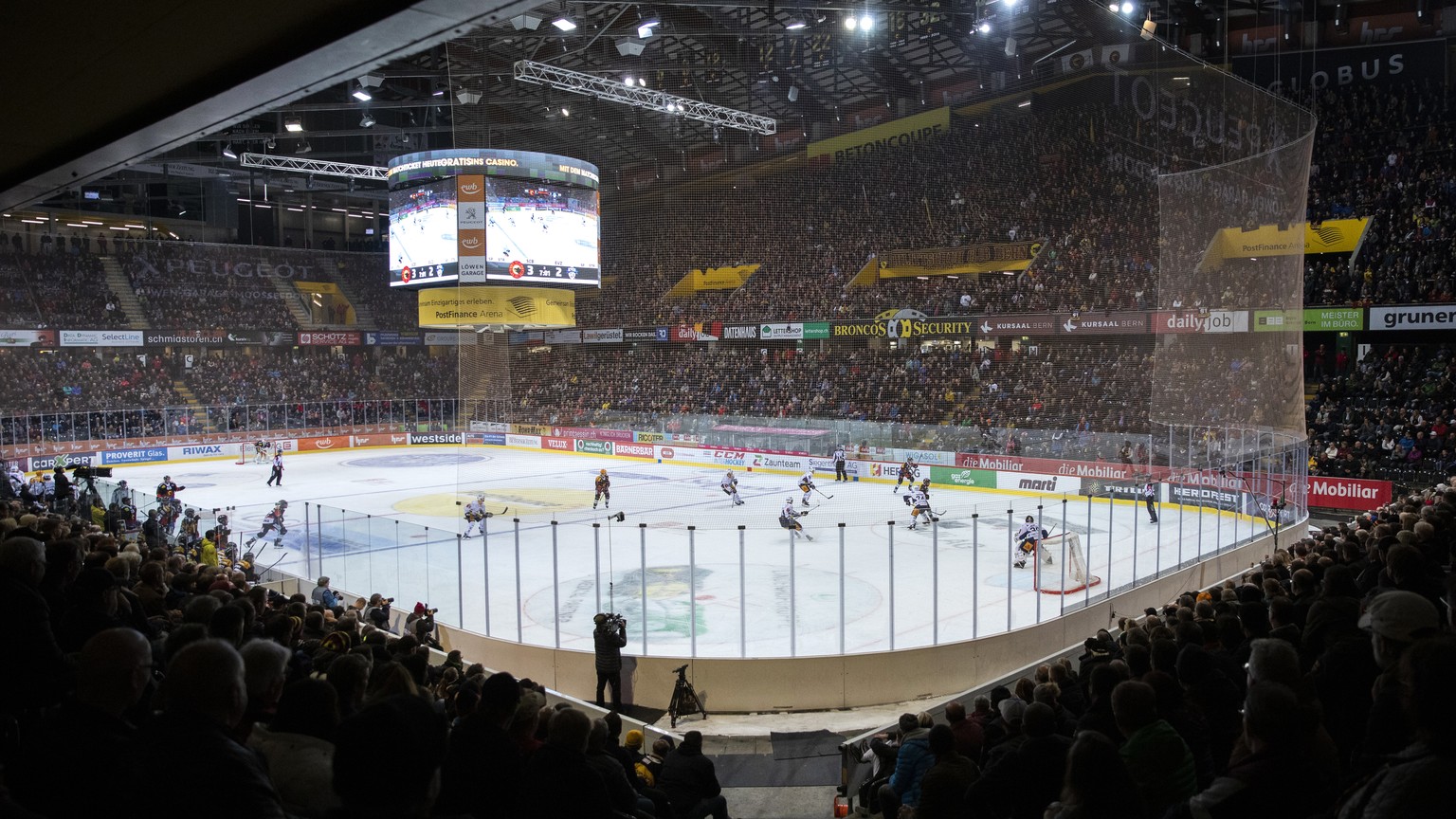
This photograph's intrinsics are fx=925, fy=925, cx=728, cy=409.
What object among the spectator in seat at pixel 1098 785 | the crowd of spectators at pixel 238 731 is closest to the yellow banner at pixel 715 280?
the crowd of spectators at pixel 238 731

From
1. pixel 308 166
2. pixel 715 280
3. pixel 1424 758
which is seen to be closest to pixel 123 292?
pixel 308 166

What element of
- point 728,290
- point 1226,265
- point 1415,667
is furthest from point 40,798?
point 728,290

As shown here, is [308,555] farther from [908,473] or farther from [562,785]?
[908,473]

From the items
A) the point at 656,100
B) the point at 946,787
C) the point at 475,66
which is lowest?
the point at 946,787

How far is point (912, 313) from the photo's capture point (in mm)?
28844

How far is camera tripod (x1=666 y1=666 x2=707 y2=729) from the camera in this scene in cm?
1091

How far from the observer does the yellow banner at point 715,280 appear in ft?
90.9

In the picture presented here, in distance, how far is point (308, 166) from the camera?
4069 cm

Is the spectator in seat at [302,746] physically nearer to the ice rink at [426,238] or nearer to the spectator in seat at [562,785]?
the spectator in seat at [562,785]

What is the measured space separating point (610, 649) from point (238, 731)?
322 inches

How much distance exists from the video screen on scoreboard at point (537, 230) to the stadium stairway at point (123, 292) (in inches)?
1206

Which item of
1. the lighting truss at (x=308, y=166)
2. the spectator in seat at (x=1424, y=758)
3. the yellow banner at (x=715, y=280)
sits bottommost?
the spectator in seat at (x=1424, y=758)

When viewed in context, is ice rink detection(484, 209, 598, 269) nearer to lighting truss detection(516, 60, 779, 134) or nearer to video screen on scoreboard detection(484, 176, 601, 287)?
video screen on scoreboard detection(484, 176, 601, 287)

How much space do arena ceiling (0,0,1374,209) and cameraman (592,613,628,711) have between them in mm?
6454
